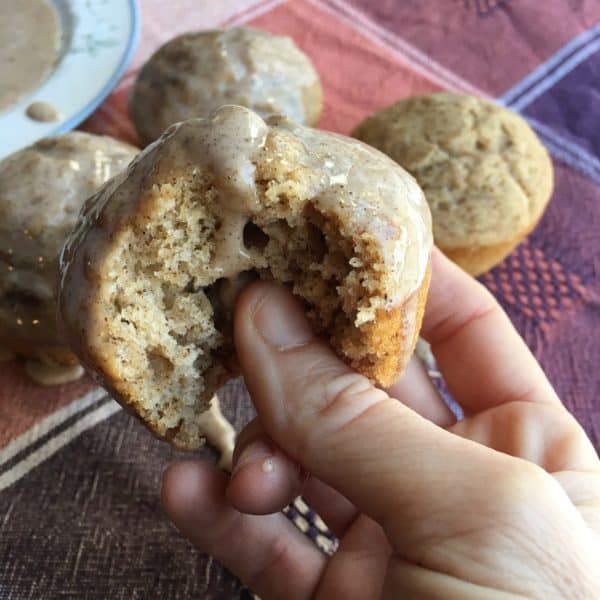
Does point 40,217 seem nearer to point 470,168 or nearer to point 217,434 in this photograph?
point 217,434

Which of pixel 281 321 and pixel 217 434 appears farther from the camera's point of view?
pixel 217 434

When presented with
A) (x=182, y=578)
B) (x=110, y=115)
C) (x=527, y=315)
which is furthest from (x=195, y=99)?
(x=182, y=578)

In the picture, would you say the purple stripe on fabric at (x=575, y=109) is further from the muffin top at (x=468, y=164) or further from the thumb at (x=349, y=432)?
the thumb at (x=349, y=432)

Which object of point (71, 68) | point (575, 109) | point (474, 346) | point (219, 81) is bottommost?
point (575, 109)

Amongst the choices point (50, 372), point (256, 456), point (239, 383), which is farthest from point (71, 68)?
point (256, 456)

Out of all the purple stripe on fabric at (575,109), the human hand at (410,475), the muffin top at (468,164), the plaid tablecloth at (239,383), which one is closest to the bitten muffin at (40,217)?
the plaid tablecloth at (239,383)
